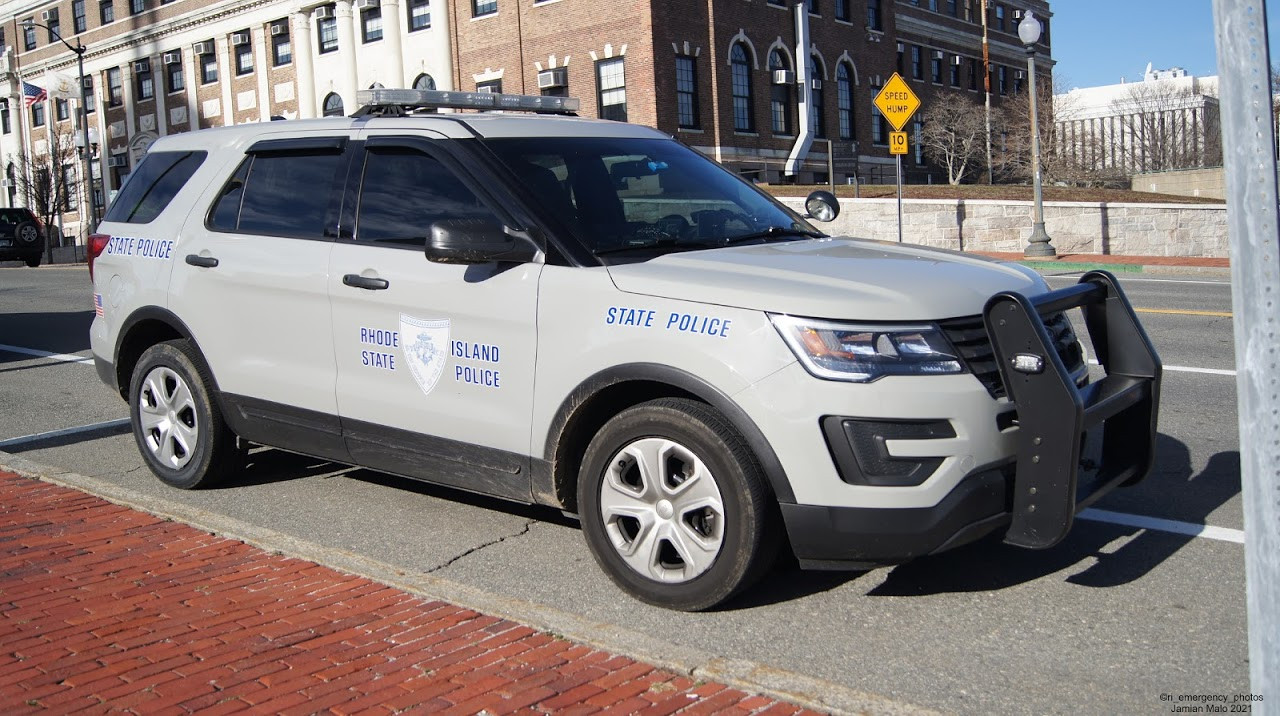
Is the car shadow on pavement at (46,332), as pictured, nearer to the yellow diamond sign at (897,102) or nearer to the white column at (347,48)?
the yellow diamond sign at (897,102)

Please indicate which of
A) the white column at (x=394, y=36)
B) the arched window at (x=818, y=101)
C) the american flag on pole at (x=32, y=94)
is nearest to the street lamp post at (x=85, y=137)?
the american flag on pole at (x=32, y=94)

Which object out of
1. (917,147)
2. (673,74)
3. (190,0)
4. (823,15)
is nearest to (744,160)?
(673,74)

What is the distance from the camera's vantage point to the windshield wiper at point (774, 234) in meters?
5.11

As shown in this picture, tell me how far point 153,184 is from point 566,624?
161 inches

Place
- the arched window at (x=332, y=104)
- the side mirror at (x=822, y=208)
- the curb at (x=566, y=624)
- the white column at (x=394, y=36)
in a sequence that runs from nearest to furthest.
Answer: the curb at (x=566, y=624) → the side mirror at (x=822, y=208) → the white column at (x=394, y=36) → the arched window at (x=332, y=104)

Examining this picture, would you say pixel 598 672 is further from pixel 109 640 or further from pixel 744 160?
pixel 744 160

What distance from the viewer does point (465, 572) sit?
487 centimetres

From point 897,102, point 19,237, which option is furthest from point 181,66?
point 897,102

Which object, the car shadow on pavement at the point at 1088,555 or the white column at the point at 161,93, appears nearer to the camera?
the car shadow on pavement at the point at 1088,555

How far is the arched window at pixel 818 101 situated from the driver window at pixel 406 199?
3631 centimetres

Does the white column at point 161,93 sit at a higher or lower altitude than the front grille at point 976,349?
higher

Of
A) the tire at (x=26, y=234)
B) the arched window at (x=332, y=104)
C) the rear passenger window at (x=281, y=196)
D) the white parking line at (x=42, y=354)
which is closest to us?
the rear passenger window at (x=281, y=196)

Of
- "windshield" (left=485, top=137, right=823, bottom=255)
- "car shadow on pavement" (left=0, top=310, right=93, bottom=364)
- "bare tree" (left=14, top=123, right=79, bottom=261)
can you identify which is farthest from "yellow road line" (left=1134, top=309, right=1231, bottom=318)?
"bare tree" (left=14, top=123, right=79, bottom=261)

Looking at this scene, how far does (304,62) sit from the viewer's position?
43062 millimetres
